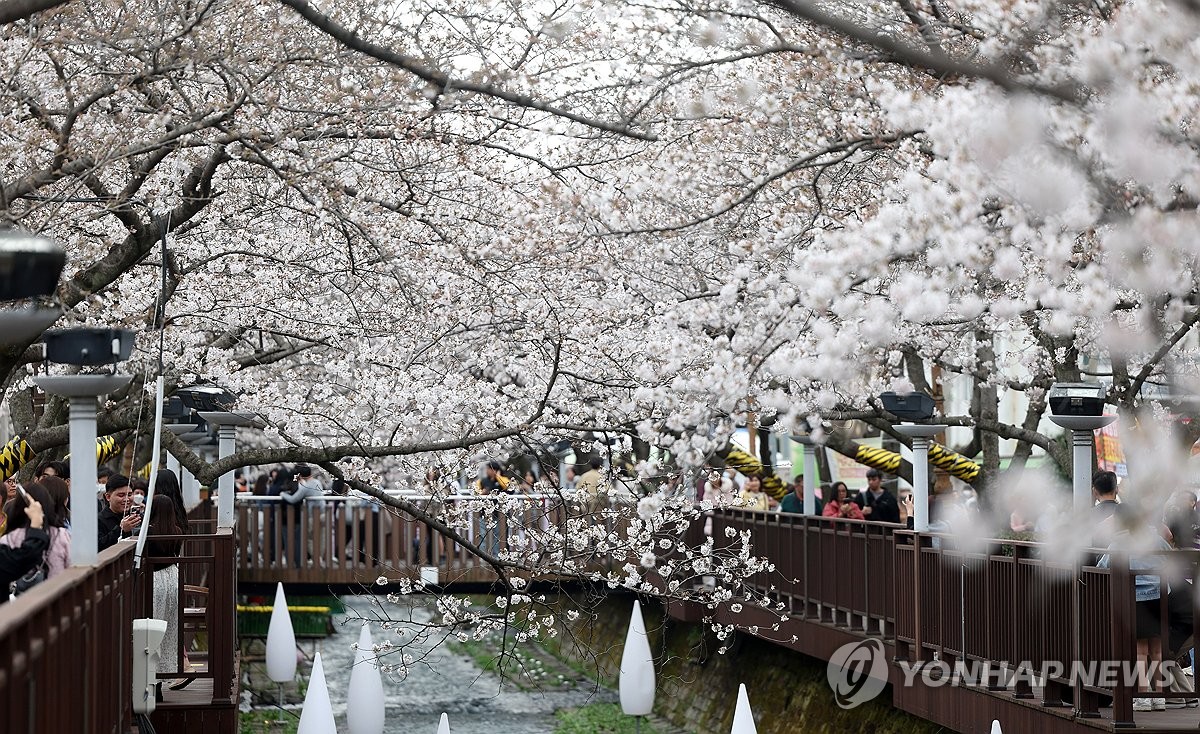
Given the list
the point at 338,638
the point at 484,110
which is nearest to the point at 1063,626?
the point at 484,110

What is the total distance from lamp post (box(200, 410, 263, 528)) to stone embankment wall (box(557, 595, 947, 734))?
335 cm

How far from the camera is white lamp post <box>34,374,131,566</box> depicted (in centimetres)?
645

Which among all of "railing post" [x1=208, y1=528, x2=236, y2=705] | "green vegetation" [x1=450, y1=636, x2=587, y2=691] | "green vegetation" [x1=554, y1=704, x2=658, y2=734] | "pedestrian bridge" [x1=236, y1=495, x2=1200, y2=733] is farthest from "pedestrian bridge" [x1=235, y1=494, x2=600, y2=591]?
"railing post" [x1=208, y1=528, x2=236, y2=705]

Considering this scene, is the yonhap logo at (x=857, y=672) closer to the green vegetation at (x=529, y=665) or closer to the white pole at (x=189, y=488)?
the green vegetation at (x=529, y=665)

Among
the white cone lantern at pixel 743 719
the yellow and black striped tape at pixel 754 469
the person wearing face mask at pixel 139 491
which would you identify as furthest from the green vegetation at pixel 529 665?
the person wearing face mask at pixel 139 491

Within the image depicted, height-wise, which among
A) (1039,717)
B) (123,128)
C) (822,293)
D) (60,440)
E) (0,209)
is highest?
(123,128)

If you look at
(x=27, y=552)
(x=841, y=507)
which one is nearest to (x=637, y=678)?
(x=841, y=507)

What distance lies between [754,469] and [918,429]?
420 inches

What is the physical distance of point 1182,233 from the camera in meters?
4.59

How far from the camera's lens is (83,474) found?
6.53 m

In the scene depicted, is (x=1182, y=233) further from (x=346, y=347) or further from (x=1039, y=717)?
(x=346, y=347)

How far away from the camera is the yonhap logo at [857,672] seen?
13.2 meters

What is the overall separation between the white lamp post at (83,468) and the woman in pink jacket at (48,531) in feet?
0.69

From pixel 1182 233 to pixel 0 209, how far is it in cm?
557
